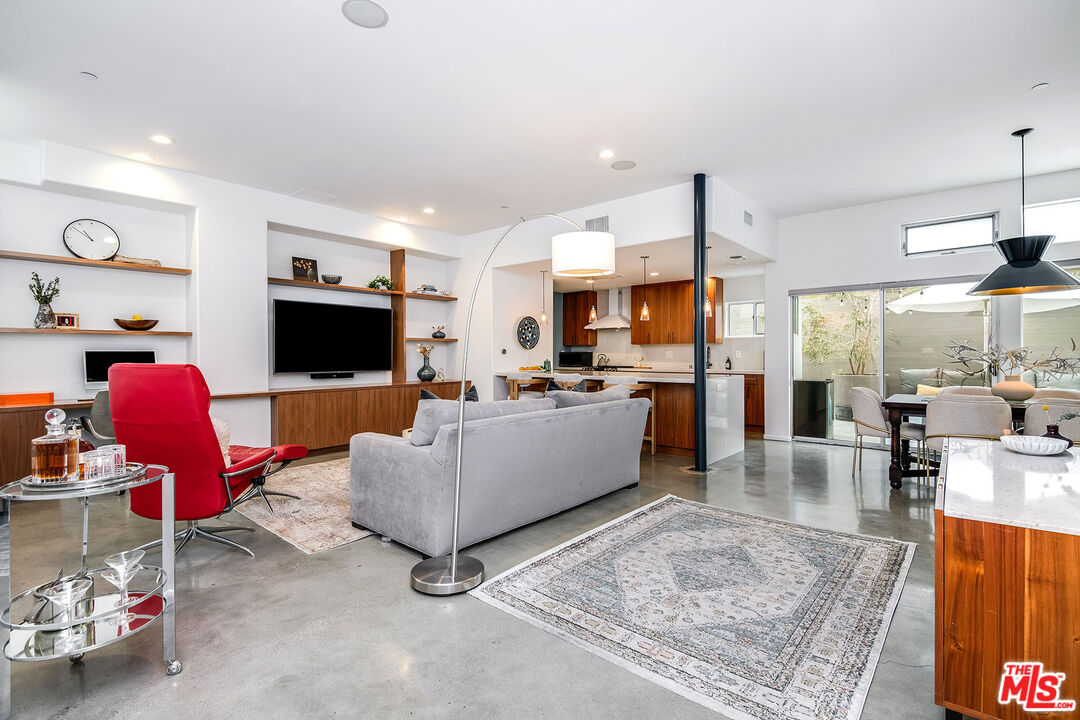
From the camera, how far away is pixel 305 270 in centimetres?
631

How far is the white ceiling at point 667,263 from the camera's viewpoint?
5.95 m

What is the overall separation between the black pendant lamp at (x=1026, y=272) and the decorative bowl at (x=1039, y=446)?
7.16 ft

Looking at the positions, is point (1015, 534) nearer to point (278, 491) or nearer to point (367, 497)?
point (367, 497)

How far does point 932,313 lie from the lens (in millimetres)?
5938

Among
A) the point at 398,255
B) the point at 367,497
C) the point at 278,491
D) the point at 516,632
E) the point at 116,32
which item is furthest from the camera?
the point at 398,255

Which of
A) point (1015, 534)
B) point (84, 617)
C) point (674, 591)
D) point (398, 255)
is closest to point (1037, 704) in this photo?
point (1015, 534)

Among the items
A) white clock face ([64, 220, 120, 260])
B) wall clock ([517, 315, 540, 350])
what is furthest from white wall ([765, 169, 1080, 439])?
white clock face ([64, 220, 120, 260])

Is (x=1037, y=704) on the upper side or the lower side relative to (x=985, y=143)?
lower

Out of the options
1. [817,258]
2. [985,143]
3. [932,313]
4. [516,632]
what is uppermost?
[985,143]

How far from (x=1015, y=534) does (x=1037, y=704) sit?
434 mm

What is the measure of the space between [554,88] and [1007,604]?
3483 millimetres

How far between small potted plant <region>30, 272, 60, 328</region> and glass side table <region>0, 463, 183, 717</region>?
375 centimetres

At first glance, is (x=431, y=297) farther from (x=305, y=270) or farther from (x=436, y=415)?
(x=436, y=415)

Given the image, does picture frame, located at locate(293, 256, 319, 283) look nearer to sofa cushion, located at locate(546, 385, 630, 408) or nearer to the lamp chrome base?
sofa cushion, located at locate(546, 385, 630, 408)
